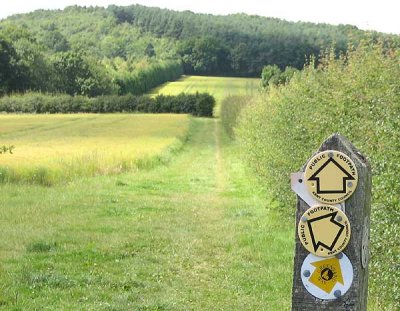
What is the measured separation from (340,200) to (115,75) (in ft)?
381

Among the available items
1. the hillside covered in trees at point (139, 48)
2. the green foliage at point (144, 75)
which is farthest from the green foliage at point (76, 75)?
the green foliage at point (144, 75)

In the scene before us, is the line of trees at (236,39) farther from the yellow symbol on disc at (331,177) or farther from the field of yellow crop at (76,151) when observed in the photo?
the yellow symbol on disc at (331,177)

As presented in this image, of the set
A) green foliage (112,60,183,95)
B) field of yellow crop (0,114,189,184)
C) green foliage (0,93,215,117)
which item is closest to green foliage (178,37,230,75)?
green foliage (112,60,183,95)

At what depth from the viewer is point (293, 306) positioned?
11.3ft

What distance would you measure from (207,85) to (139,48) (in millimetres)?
50605

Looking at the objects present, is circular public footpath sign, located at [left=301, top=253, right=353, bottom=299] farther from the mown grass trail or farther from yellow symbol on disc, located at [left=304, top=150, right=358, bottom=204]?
the mown grass trail

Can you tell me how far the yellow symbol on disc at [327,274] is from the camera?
11.1 feet

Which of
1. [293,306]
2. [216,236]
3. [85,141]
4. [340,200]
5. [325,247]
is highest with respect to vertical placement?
[340,200]

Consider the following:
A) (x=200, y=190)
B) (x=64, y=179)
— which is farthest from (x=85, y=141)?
(x=200, y=190)

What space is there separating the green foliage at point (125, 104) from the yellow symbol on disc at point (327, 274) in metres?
84.9

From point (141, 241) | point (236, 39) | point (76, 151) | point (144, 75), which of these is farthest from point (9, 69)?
point (141, 241)

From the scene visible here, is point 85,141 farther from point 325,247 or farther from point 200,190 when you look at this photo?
point 325,247

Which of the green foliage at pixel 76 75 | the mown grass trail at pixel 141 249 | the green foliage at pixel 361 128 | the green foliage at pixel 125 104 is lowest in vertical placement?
the green foliage at pixel 125 104

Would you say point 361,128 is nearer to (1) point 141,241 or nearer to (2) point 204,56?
(1) point 141,241
